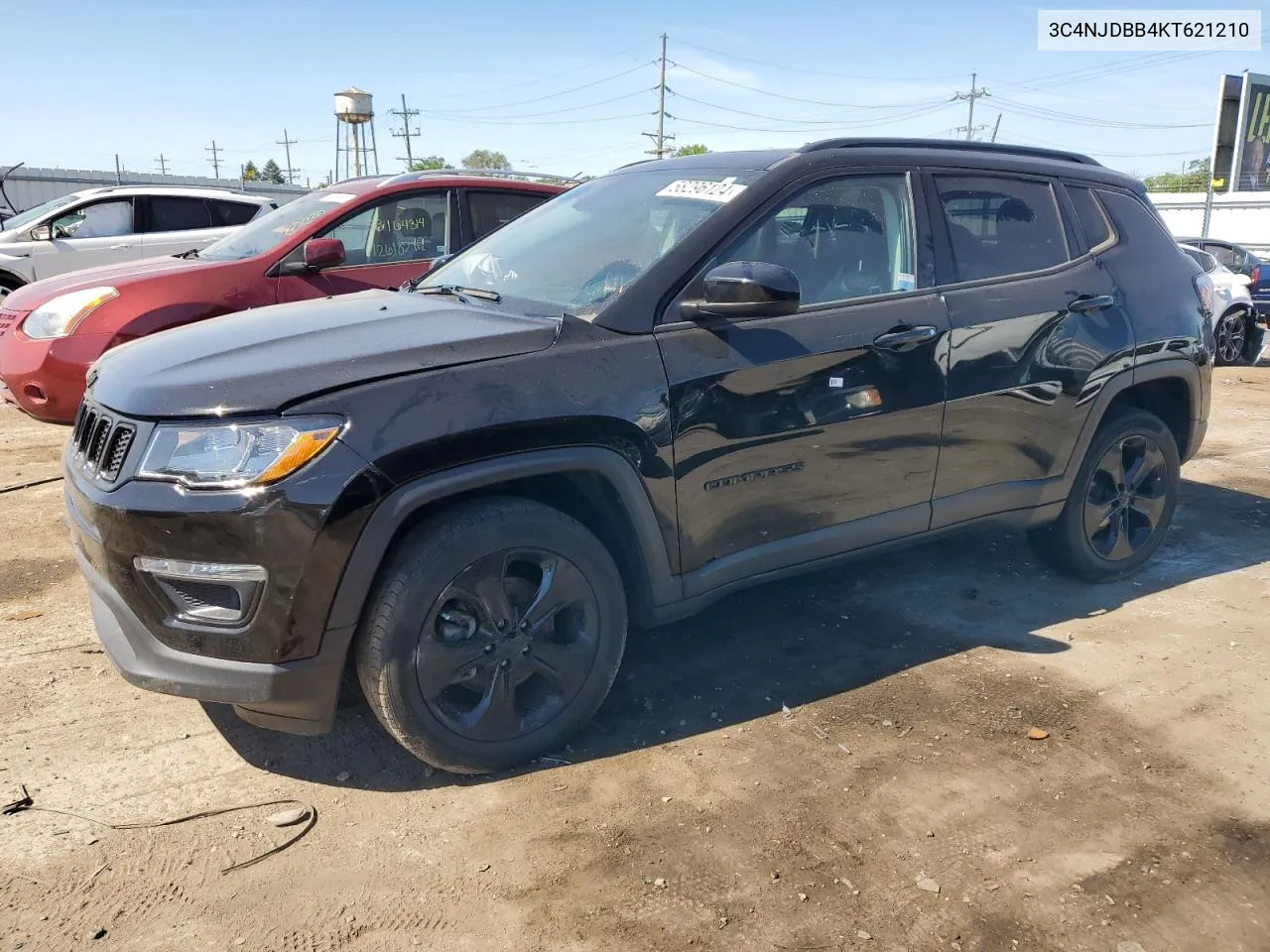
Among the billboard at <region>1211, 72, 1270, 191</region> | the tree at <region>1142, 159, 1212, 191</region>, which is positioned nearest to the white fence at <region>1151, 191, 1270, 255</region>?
the billboard at <region>1211, 72, 1270, 191</region>

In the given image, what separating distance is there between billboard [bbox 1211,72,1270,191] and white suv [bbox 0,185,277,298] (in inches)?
1023

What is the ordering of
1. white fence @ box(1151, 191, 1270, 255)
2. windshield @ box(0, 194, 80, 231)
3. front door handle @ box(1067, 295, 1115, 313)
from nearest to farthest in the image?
front door handle @ box(1067, 295, 1115, 313) < windshield @ box(0, 194, 80, 231) < white fence @ box(1151, 191, 1270, 255)

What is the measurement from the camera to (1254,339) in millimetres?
12617

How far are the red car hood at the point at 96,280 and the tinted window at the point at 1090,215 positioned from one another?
4797mm

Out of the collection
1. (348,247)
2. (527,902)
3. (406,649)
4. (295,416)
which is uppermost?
(348,247)

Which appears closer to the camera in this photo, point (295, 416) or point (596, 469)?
point (295, 416)

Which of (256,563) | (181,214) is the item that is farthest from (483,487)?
(181,214)

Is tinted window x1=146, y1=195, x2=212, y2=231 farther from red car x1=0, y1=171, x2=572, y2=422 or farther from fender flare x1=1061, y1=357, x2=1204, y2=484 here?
fender flare x1=1061, y1=357, x2=1204, y2=484

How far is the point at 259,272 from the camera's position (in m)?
5.96

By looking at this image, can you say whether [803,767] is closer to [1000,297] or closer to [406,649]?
[406,649]

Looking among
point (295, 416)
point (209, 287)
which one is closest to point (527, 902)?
point (295, 416)

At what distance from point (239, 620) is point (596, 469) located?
1064 mm

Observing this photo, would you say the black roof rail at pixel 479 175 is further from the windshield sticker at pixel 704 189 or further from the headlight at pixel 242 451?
the headlight at pixel 242 451

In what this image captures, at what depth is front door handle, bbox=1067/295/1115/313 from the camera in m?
4.06
